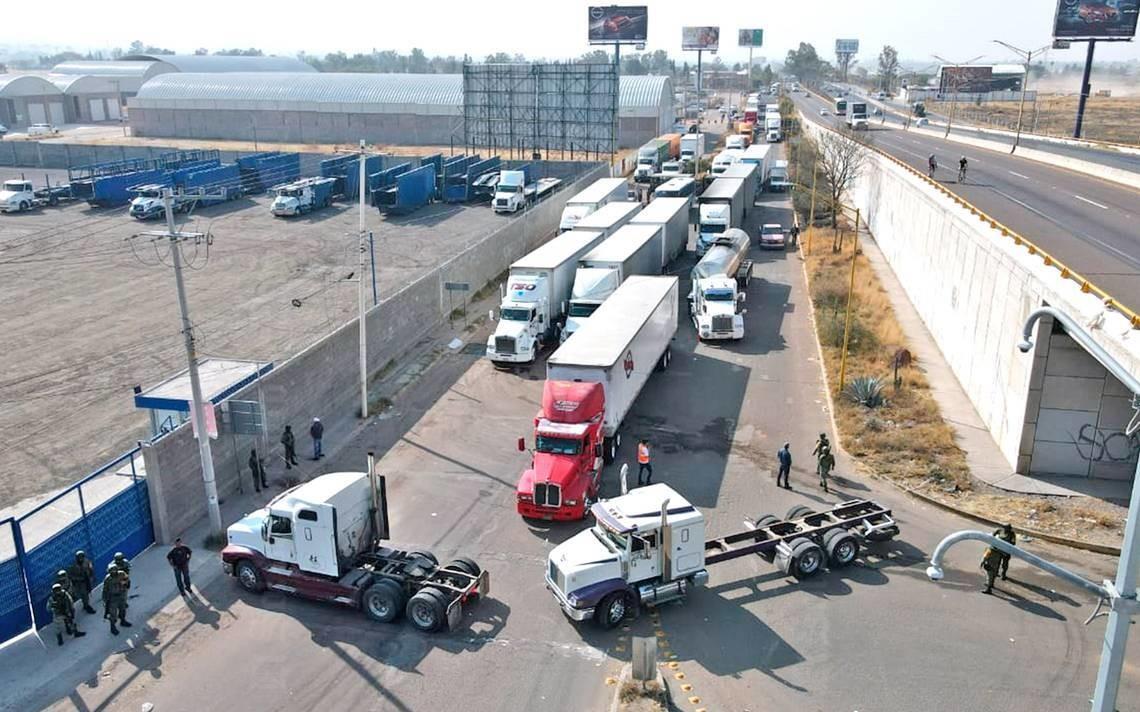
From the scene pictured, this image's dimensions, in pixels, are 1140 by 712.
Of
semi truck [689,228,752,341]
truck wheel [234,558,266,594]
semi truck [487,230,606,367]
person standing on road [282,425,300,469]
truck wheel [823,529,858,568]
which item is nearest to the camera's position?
truck wheel [234,558,266,594]

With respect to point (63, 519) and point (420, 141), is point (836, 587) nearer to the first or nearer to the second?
point (63, 519)

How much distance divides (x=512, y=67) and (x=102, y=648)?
60928mm

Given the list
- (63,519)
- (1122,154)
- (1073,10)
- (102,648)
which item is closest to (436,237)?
(63,519)

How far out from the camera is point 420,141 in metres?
93.5

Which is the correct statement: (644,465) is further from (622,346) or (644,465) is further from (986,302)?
(986,302)

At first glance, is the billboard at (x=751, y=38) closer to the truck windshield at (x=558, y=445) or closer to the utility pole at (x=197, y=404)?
the truck windshield at (x=558, y=445)

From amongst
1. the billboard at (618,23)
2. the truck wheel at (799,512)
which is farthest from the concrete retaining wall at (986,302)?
the billboard at (618,23)

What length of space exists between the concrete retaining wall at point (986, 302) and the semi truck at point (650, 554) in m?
7.29

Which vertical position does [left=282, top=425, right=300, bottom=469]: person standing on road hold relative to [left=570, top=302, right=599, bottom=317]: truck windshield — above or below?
below

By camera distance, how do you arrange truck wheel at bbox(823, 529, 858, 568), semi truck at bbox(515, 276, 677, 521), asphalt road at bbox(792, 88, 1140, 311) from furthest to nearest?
asphalt road at bbox(792, 88, 1140, 311) → semi truck at bbox(515, 276, 677, 521) → truck wheel at bbox(823, 529, 858, 568)

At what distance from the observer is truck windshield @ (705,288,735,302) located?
112 feet

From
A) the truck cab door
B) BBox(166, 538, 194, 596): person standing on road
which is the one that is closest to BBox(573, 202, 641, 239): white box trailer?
the truck cab door

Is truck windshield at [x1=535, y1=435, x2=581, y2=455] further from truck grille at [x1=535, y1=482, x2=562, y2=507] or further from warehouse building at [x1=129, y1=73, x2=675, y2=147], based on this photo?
warehouse building at [x1=129, y1=73, x2=675, y2=147]

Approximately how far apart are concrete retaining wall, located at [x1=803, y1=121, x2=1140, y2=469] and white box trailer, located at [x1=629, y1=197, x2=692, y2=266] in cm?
1133
